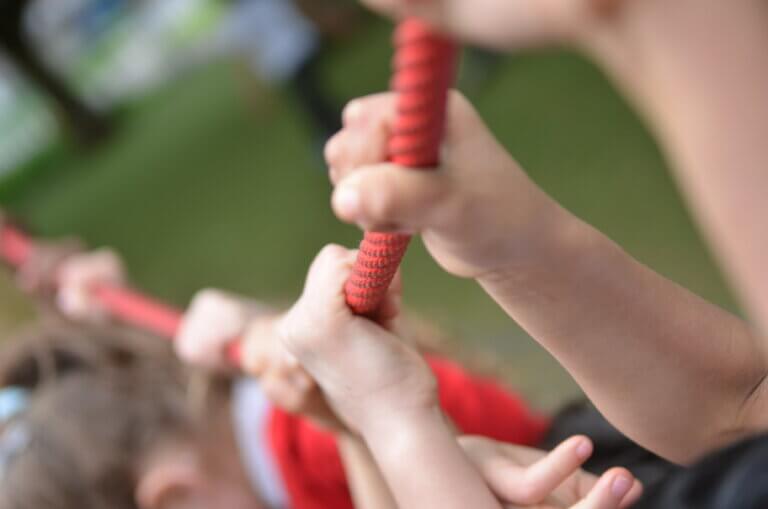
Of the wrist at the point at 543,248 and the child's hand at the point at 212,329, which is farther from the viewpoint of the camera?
the child's hand at the point at 212,329

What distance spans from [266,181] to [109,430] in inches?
24.4

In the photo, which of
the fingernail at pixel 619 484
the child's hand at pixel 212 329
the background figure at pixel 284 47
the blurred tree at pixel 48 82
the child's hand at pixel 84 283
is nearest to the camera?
the fingernail at pixel 619 484

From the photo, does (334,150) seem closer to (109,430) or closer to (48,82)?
Answer: (109,430)

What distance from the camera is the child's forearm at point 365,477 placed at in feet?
0.99

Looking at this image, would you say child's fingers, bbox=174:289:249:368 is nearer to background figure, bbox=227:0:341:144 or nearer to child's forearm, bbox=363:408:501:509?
child's forearm, bbox=363:408:501:509

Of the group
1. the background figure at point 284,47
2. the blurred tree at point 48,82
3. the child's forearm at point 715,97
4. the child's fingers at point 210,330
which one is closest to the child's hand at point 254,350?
the child's fingers at point 210,330

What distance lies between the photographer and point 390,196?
0.56 feet

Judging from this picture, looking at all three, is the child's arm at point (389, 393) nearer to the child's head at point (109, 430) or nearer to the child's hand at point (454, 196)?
the child's hand at point (454, 196)

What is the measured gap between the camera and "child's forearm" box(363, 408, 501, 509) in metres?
0.26

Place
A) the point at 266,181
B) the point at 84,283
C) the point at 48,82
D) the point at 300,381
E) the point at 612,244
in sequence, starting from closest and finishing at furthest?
1. the point at 612,244
2. the point at 300,381
3. the point at 84,283
4. the point at 266,181
5. the point at 48,82

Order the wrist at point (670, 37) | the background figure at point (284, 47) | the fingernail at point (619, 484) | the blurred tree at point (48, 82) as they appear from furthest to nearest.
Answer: the blurred tree at point (48, 82), the background figure at point (284, 47), the fingernail at point (619, 484), the wrist at point (670, 37)

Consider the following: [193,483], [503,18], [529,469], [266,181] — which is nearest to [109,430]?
[193,483]

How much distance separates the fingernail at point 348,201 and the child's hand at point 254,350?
15 centimetres

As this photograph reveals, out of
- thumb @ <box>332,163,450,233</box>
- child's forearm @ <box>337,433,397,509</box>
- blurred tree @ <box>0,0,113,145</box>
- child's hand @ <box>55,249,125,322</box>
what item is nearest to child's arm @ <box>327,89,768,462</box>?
thumb @ <box>332,163,450,233</box>
